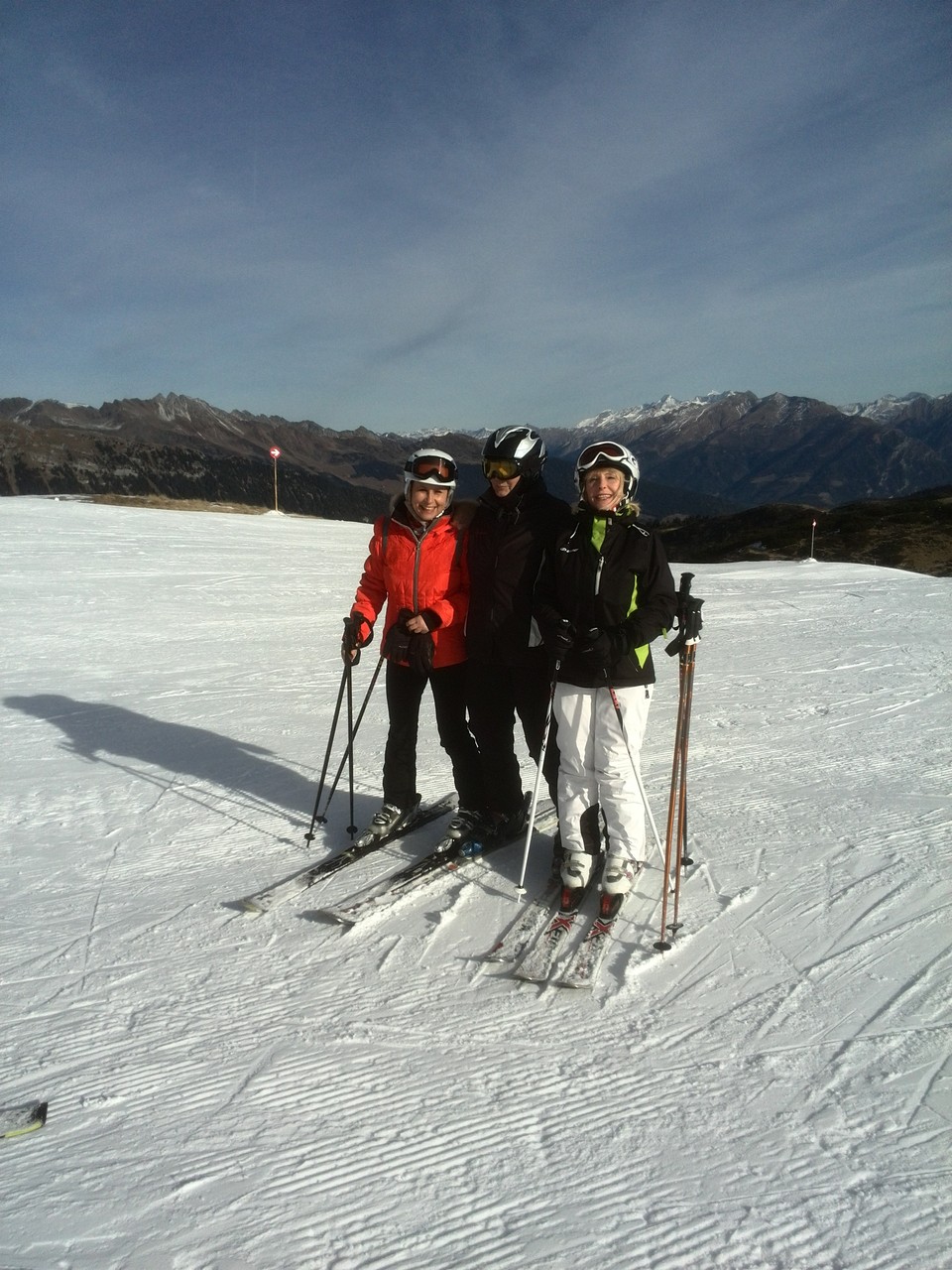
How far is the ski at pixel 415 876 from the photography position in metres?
4.25

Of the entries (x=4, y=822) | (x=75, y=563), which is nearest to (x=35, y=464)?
(x=75, y=563)

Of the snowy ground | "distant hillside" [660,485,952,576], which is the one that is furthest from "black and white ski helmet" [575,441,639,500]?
"distant hillside" [660,485,952,576]

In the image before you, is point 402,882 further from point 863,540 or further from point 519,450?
point 863,540

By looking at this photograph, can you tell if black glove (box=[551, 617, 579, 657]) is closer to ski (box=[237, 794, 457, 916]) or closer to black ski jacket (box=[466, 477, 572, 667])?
black ski jacket (box=[466, 477, 572, 667])

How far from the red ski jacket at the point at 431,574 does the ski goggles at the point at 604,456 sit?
94 centimetres

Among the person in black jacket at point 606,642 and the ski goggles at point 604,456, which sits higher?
the ski goggles at point 604,456

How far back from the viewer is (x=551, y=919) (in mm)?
4129

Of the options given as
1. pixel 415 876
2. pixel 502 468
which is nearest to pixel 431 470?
pixel 502 468

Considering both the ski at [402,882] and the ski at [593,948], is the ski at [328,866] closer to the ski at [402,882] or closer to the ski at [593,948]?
the ski at [402,882]

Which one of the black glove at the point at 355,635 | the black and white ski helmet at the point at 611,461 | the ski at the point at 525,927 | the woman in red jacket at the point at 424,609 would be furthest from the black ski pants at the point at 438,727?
the black and white ski helmet at the point at 611,461

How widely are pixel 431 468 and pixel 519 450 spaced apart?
1.80ft

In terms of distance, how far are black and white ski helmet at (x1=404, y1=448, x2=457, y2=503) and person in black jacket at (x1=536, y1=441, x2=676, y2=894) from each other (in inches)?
33.8

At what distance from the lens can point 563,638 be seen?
4012 millimetres

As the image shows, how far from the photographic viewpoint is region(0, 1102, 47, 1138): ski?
2838mm
